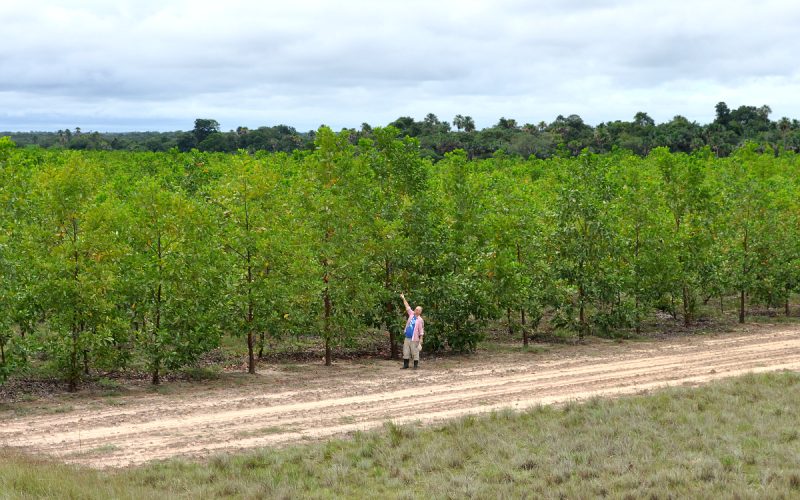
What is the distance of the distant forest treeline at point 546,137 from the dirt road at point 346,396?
6821 centimetres

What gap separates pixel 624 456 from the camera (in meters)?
13.6

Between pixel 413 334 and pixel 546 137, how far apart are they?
99.4 metres

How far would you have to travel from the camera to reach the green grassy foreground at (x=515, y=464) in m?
12.2

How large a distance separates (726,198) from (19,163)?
24.6 metres

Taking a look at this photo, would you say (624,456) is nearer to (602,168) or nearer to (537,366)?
(537,366)

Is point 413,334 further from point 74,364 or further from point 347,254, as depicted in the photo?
point 74,364

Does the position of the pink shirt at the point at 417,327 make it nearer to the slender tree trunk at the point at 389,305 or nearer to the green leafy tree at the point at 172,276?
the slender tree trunk at the point at 389,305

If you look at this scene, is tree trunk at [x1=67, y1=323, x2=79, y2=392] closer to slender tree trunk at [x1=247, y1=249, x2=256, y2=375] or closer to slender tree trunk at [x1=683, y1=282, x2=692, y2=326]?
slender tree trunk at [x1=247, y1=249, x2=256, y2=375]

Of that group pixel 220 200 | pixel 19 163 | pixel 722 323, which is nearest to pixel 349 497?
pixel 220 200

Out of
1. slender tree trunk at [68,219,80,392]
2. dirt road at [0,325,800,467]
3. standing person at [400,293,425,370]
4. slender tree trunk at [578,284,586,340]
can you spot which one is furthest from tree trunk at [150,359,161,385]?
slender tree trunk at [578,284,586,340]

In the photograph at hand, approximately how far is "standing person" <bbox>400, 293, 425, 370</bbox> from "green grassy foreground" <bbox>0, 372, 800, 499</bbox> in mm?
6653

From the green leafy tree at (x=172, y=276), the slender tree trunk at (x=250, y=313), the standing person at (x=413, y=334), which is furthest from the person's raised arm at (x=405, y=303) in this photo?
the green leafy tree at (x=172, y=276)

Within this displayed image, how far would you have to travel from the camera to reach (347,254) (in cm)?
2341

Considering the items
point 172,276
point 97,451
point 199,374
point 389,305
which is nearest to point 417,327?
point 389,305
